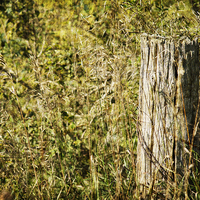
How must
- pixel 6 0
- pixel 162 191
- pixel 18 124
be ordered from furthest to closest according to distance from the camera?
pixel 6 0
pixel 18 124
pixel 162 191

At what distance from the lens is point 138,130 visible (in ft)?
5.32

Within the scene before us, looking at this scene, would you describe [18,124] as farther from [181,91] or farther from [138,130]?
[181,91]

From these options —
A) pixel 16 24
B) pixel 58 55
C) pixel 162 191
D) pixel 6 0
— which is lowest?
pixel 162 191

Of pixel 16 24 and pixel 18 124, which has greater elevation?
pixel 16 24

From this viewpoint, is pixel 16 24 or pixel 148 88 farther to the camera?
pixel 16 24

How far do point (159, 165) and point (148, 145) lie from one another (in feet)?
0.53

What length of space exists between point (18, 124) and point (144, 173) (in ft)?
5.92

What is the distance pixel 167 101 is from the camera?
1.49m

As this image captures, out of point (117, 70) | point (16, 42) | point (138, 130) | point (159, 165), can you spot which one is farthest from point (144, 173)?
point (16, 42)

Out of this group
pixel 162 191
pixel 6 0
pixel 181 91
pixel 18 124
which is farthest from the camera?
pixel 6 0

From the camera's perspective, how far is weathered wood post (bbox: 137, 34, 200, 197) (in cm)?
145

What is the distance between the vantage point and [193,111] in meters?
1.56

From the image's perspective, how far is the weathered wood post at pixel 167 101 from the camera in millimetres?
1449

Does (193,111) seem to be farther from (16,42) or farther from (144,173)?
(16,42)
